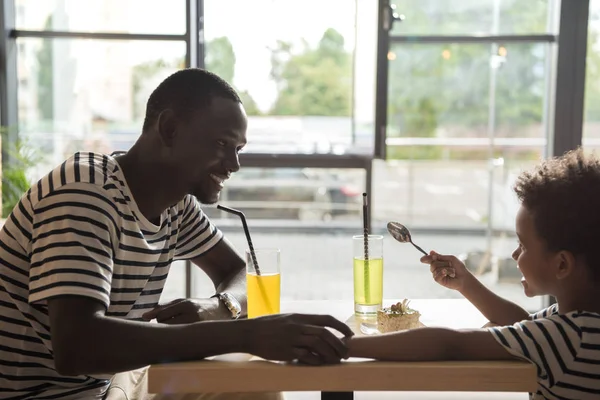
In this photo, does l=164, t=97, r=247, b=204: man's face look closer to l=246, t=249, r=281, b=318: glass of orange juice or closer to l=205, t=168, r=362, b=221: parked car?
l=246, t=249, r=281, b=318: glass of orange juice

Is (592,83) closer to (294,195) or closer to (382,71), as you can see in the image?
(382,71)

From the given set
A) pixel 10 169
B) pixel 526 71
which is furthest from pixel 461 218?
pixel 10 169

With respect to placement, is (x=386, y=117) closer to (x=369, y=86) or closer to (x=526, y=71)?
(x=369, y=86)

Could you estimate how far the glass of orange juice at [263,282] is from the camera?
5.13 ft

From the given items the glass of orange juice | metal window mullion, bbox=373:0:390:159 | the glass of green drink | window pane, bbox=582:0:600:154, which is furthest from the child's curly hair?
window pane, bbox=582:0:600:154

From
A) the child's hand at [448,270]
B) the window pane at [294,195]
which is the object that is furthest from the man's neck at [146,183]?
the window pane at [294,195]

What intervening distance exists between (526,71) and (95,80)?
7.25 feet

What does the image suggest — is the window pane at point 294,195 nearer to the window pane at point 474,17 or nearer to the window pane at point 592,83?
the window pane at point 474,17

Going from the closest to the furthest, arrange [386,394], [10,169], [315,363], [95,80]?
[315,363], [386,394], [10,169], [95,80]

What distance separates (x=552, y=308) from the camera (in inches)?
58.0

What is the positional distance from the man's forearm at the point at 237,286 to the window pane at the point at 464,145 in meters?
1.96

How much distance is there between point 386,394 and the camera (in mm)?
2221

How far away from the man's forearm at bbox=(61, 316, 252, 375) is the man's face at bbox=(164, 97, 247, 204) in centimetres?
48

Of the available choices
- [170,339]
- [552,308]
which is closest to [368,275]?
[552,308]
